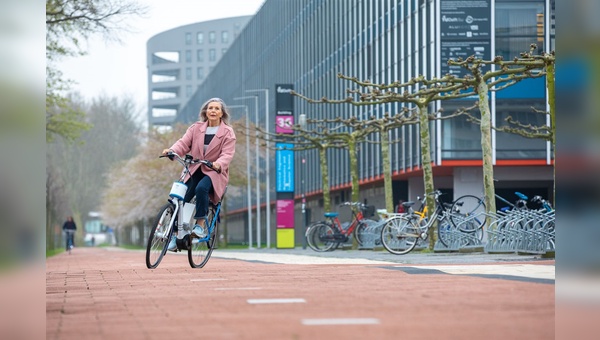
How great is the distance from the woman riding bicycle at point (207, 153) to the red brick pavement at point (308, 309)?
3.19 meters

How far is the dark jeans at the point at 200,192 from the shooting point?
13.4m

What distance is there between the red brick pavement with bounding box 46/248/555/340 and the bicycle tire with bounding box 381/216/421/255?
1324 cm

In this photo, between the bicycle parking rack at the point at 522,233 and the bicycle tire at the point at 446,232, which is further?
the bicycle tire at the point at 446,232

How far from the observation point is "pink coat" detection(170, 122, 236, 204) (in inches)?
535

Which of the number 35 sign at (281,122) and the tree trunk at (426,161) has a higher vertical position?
the number 35 sign at (281,122)

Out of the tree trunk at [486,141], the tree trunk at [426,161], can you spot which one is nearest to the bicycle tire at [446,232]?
the tree trunk at [486,141]

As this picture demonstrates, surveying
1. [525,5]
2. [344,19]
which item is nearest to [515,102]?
[525,5]

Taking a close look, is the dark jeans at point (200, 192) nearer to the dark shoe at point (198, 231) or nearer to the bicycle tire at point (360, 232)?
the dark shoe at point (198, 231)

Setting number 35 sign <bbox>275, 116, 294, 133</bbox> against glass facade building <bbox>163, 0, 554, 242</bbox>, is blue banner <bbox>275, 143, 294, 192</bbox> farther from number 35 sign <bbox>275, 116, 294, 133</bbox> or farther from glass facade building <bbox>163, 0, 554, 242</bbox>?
glass facade building <bbox>163, 0, 554, 242</bbox>

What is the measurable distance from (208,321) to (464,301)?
68.6 inches

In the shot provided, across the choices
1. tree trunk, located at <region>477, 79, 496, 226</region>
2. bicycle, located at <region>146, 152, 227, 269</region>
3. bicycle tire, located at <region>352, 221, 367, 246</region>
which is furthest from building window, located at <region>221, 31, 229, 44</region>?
bicycle, located at <region>146, 152, 227, 269</region>

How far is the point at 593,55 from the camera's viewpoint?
5.55 metres

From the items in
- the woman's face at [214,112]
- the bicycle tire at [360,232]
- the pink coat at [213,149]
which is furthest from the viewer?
the bicycle tire at [360,232]

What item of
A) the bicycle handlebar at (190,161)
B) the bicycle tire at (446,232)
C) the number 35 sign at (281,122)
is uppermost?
the number 35 sign at (281,122)
